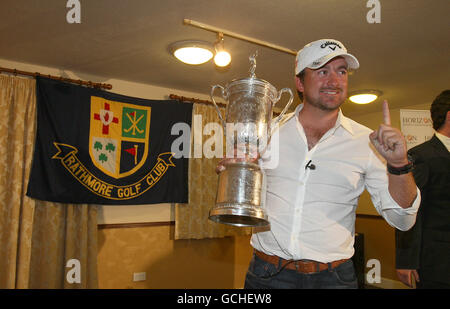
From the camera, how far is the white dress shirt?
57.1 inches

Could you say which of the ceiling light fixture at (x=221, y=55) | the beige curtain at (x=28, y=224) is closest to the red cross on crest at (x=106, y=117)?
the beige curtain at (x=28, y=224)

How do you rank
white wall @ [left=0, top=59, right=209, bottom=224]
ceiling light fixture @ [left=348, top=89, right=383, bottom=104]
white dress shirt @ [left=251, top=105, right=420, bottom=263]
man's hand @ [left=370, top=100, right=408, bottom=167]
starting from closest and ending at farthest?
man's hand @ [left=370, top=100, right=408, bottom=167]
white dress shirt @ [left=251, top=105, right=420, bottom=263]
white wall @ [left=0, top=59, right=209, bottom=224]
ceiling light fixture @ [left=348, top=89, right=383, bottom=104]

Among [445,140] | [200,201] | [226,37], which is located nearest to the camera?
[445,140]

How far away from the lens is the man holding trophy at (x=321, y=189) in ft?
4.66

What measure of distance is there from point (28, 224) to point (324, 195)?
134 inches

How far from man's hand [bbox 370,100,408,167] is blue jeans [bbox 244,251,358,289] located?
492 mm

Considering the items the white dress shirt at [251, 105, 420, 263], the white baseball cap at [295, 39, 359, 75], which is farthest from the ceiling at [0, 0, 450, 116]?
the white dress shirt at [251, 105, 420, 263]

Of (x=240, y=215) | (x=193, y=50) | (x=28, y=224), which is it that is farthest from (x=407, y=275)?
(x=28, y=224)

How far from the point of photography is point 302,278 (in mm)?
1417

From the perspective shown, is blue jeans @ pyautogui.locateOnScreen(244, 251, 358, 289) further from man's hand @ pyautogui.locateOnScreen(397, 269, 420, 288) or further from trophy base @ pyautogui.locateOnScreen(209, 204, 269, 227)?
man's hand @ pyautogui.locateOnScreen(397, 269, 420, 288)

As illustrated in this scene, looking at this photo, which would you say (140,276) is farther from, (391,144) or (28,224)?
(391,144)

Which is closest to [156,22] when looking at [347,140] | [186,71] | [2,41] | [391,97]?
[186,71]

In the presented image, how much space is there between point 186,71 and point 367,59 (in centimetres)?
205
